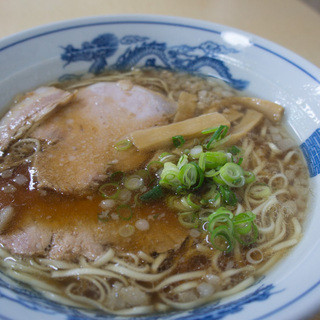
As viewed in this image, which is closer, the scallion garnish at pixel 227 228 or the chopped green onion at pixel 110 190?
the scallion garnish at pixel 227 228

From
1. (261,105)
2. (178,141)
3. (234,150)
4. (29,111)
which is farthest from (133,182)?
(261,105)

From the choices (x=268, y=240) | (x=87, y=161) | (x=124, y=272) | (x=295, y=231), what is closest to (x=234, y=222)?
(x=268, y=240)

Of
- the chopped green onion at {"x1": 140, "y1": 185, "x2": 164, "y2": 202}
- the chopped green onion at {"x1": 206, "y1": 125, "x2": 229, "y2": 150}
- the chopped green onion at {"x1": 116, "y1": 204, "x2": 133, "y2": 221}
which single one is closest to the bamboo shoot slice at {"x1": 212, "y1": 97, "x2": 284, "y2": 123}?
Result: the chopped green onion at {"x1": 206, "y1": 125, "x2": 229, "y2": 150}

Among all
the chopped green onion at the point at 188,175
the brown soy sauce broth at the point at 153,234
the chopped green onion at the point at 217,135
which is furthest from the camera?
the chopped green onion at the point at 217,135

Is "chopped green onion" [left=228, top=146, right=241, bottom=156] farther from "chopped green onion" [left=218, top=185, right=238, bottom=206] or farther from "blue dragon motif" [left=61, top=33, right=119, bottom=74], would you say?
"blue dragon motif" [left=61, top=33, right=119, bottom=74]

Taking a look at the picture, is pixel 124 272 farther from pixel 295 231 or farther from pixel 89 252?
pixel 295 231

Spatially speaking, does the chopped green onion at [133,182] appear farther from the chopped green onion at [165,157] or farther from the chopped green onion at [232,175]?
the chopped green onion at [232,175]

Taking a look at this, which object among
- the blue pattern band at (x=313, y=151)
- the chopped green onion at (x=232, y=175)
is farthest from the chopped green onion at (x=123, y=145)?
the blue pattern band at (x=313, y=151)
